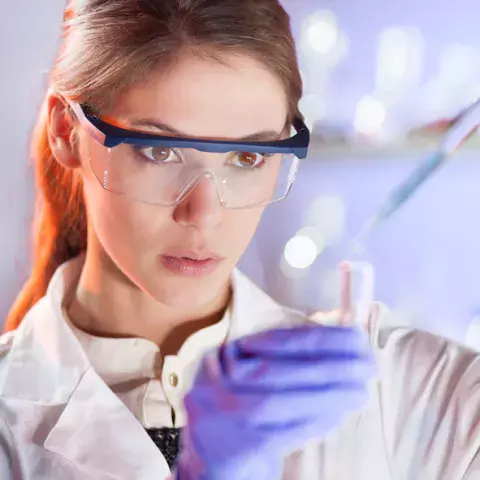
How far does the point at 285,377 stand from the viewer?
3.39 feet

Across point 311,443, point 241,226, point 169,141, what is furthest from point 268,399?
point 169,141

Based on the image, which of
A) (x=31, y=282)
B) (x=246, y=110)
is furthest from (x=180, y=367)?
(x=246, y=110)

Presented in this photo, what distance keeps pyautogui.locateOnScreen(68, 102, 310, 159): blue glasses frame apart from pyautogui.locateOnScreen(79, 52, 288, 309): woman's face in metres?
0.02

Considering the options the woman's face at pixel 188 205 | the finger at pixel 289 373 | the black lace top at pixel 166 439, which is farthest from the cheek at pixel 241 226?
the black lace top at pixel 166 439

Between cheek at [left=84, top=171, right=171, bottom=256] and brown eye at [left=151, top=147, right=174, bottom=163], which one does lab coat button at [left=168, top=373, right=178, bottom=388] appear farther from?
brown eye at [left=151, top=147, right=174, bottom=163]

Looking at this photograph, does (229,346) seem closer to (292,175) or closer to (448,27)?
(292,175)

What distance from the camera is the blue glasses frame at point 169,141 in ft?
3.39

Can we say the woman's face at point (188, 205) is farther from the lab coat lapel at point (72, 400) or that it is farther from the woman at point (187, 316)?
the lab coat lapel at point (72, 400)

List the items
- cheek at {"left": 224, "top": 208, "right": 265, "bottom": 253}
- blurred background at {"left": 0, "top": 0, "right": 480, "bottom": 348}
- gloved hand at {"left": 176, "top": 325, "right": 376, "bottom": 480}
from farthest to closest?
blurred background at {"left": 0, "top": 0, "right": 480, "bottom": 348} → cheek at {"left": 224, "top": 208, "right": 265, "bottom": 253} → gloved hand at {"left": 176, "top": 325, "right": 376, "bottom": 480}

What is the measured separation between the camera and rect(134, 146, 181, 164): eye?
3.58 ft

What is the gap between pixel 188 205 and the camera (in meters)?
1.10

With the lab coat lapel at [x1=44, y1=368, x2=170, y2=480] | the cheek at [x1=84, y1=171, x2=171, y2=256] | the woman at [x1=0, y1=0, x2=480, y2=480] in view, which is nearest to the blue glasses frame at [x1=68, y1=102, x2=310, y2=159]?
the woman at [x1=0, y1=0, x2=480, y2=480]

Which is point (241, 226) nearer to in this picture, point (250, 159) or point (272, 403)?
point (250, 159)

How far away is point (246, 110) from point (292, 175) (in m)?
0.15
